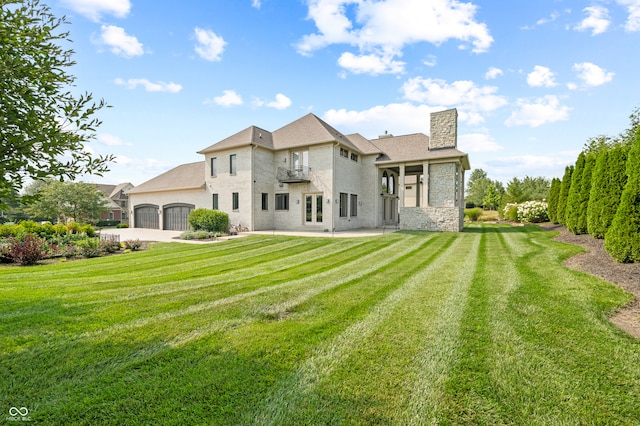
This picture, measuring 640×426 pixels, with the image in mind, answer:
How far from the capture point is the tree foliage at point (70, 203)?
995 inches

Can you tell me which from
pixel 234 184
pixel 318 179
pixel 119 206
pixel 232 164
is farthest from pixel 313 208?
pixel 119 206

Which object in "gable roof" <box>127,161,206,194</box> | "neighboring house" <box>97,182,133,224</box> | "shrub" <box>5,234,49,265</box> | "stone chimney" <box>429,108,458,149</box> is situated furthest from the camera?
"neighboring house" <box>97,182,133,224</box>

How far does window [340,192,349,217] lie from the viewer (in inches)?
750

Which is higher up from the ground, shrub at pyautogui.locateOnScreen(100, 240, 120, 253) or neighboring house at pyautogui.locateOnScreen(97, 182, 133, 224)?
neighboring house at pyautogui.locateOnScreen(97, 182, 133, 224)

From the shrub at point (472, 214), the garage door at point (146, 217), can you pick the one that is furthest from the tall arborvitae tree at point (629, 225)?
the garage door at point (146, 217)

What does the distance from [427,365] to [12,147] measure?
4403mm

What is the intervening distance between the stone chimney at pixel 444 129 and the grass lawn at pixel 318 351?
1431 cm

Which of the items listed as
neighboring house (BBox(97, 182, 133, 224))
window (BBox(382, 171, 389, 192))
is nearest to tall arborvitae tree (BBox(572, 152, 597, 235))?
window (BBox(382, 171, 389, 192))

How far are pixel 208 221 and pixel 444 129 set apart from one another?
1631 cm

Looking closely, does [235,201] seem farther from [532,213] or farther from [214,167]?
[532,213]

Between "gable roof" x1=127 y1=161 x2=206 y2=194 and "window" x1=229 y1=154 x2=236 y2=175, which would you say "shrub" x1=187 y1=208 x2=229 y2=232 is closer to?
"window" x1=229 y1=154 x2=236 y2=175

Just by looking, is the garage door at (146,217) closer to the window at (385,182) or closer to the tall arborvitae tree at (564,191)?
the window at (385,182)

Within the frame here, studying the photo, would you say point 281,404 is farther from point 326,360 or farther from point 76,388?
point 76,388

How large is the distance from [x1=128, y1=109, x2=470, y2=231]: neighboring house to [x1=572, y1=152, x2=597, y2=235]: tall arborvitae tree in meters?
5.65
